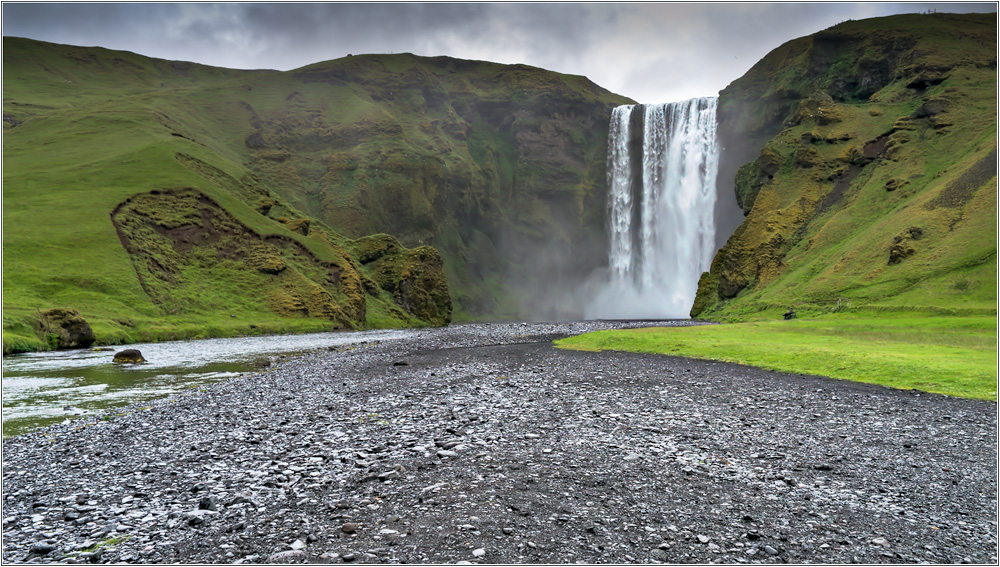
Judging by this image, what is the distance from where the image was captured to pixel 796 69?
12531cm

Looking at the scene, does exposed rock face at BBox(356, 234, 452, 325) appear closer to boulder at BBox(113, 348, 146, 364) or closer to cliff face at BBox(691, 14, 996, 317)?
cliff face at BBox(691, 14, 996, 317)

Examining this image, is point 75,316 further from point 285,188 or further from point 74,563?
point 285,188

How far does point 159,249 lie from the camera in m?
77.0

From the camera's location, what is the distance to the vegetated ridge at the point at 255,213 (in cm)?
6475

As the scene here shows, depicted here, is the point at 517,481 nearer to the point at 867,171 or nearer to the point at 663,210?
the point at 867,171

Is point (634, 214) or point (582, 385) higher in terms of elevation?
point (634, 214)

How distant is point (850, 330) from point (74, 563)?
47.5m

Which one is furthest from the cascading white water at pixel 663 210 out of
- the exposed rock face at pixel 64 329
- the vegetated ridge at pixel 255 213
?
the exposed rock face at pixel 64 329

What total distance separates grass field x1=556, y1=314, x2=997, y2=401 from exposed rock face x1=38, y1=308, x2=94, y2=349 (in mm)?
38708

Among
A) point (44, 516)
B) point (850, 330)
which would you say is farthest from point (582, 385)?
point (850, 330)

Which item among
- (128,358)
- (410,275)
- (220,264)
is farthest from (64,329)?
(410,275)

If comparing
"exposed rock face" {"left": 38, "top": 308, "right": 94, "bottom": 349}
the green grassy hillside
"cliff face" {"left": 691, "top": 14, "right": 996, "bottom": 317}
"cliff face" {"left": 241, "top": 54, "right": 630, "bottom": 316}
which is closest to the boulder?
the green grassy hillside

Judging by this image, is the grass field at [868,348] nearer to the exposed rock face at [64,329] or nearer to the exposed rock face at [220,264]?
the exposed rock face at [64,329]

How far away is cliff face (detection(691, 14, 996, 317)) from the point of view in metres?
63.5
